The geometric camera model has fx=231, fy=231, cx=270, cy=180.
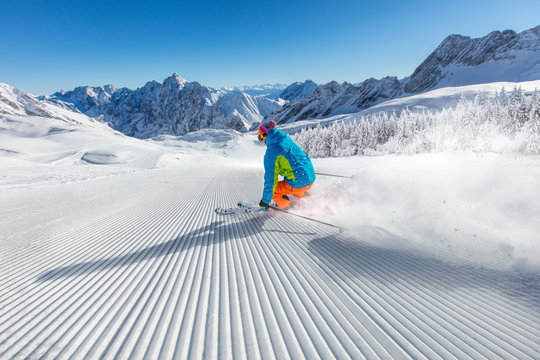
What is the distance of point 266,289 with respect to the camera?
259 cm

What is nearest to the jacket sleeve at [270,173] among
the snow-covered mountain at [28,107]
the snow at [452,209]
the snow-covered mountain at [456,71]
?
the snow at [452,209]

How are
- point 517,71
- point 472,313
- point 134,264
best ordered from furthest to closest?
point 517,71 → point 134,264 → point 472,313

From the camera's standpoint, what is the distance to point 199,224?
16.6 ft

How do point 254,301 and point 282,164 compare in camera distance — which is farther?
point 282,164

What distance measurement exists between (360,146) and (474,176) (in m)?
34.1

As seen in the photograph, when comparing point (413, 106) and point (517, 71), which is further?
point (517, 71)

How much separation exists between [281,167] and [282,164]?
8 cm

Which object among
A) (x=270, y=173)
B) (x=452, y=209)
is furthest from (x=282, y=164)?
(x=452, y=209)

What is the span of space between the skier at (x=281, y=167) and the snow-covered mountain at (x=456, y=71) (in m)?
176

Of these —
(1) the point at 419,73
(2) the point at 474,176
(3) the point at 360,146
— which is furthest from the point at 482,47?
(2) the point at 474,176

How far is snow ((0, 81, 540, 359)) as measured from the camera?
6.12 feet

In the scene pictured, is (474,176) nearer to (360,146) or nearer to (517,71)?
(360,146)

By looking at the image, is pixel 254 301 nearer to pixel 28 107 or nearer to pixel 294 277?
pixel 294 277

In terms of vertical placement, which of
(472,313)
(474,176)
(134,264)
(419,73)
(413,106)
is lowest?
(472,313)
